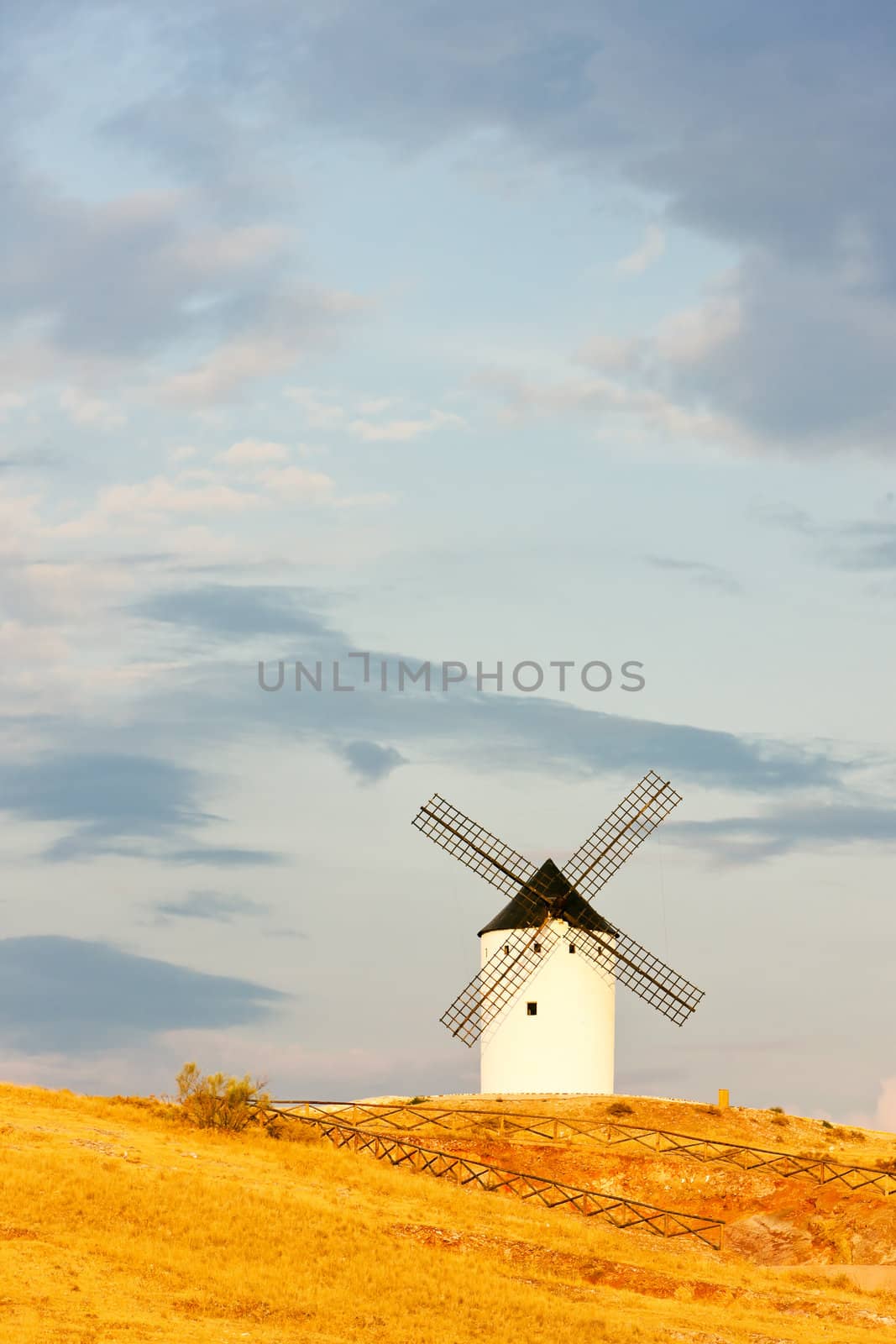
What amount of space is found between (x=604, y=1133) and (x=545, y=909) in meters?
11.2

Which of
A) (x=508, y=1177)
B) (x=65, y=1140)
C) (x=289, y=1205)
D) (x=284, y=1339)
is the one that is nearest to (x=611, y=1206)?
(x=508, y=1177)

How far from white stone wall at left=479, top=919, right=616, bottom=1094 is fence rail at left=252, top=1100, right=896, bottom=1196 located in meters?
4.86

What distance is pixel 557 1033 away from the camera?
5609 centimetres

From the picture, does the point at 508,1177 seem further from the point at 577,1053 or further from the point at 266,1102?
the point at 577,1053

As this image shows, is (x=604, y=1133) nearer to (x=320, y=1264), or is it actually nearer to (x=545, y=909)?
(x=545, y=909)

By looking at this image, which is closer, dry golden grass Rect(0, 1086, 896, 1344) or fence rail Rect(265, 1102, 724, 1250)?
dry golden grass Rect(0, 1086, 896, 1344)

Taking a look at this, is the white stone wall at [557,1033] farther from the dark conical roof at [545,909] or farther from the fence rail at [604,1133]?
the fence rail at [604,1133]

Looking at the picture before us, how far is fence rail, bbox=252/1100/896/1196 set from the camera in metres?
43.0

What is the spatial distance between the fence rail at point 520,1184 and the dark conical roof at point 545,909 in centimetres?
1467

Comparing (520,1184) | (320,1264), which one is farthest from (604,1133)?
(320,1264)

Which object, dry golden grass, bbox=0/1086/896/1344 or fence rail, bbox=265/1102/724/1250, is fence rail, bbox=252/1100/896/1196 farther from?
dry golden grass, bbox=0/1086/896/1344

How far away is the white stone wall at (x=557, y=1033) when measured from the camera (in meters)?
55.8

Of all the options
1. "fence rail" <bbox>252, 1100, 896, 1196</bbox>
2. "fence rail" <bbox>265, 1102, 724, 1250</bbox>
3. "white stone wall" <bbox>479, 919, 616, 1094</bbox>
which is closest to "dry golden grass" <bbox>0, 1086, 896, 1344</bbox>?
"fence rail" <bbox>265, 1102, 724, 1250</bbox>

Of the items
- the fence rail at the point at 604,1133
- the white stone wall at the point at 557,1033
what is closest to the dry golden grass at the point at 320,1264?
the fence rail at the point at 604,1133
